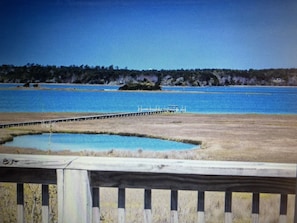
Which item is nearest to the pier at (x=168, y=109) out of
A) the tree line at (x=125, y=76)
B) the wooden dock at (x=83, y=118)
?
the wooden dock at (x=83, y=118)

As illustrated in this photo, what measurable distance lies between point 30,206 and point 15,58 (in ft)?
2.87

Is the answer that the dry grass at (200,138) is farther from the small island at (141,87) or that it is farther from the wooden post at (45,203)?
the wooden post at (45,203)

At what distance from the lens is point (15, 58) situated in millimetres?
2402

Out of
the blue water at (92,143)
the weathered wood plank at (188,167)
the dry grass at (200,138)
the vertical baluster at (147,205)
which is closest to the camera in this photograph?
the weathered wood plank at (188,167)

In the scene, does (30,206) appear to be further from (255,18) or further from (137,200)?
(255,18)

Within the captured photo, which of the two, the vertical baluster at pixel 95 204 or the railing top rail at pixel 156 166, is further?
the vertical baluster at pixel 95 204

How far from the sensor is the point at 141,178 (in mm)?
1339

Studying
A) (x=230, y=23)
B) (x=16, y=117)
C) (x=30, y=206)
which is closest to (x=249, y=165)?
(x=230, y=23)

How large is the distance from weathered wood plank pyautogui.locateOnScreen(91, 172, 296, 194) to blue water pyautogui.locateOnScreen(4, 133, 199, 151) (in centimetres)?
91

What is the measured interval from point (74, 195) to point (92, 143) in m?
1.01

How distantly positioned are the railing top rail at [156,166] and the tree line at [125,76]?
1.07m

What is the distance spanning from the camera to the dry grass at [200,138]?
1.97m

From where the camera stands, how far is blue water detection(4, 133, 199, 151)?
2.29 m

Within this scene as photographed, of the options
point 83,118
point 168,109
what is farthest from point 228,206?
point 83,118
